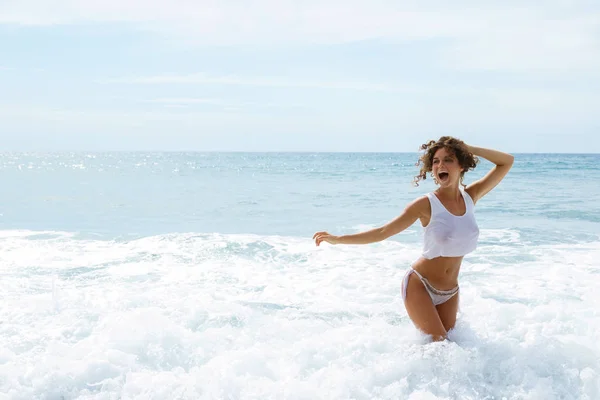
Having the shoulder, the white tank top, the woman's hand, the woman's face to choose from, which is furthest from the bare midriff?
the woman's hand

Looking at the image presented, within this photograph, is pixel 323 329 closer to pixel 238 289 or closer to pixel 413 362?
pixel 413 362

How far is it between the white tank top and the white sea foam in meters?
0.83

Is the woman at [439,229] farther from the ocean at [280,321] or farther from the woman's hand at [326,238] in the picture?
the ocean at [280,321]

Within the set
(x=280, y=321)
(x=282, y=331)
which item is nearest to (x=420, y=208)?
(x=282, y=331)

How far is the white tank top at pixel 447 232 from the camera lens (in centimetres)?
464

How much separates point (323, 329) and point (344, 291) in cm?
157

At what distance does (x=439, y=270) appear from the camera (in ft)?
16.0

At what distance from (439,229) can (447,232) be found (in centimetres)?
7

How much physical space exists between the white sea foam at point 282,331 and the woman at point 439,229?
0.38m

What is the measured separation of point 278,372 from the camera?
194 inches

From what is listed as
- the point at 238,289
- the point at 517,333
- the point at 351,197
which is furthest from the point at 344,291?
the point at 351,197

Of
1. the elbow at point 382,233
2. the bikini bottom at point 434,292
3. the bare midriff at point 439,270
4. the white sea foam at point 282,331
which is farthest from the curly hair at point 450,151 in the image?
the white sea foam at point 282,331

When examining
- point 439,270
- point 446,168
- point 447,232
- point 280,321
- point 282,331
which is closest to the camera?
point 447,232

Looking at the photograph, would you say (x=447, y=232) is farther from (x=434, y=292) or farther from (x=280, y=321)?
(x=280, y=321)
